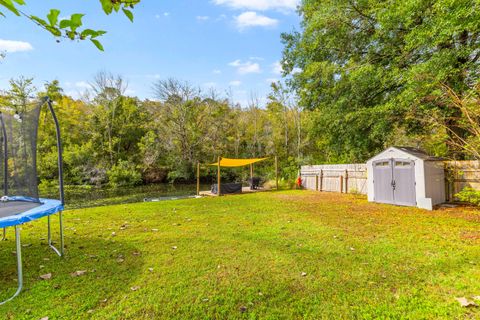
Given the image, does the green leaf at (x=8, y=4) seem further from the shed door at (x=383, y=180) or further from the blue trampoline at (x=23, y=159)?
the shed door at (x=383, y=180)

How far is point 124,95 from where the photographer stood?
66.5 feet

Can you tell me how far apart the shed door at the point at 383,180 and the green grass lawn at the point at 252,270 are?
253cm

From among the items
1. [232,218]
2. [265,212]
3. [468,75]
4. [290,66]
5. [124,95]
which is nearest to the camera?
[232,218]

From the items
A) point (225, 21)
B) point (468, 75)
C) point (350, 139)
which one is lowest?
point (350, 139)

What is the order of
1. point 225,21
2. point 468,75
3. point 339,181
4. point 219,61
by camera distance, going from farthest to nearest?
point 219,61
point 339,181
point 225,21
point 468,75

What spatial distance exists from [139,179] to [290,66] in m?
12.9

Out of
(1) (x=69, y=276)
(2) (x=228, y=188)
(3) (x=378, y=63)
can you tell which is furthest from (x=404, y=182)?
(1) (x=69, y=276)

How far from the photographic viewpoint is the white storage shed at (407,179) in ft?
23.9

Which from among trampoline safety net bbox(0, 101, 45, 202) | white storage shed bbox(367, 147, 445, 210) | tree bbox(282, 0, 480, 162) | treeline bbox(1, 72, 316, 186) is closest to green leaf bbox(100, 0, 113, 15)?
trampoline safety net bbox(0, 101, 45, 202)

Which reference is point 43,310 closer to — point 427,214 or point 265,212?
point 265,212

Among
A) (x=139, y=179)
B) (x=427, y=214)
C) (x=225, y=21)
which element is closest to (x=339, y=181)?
(x=427, y=214)

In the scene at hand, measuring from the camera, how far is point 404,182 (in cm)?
767

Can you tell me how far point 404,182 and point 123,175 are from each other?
16.5m

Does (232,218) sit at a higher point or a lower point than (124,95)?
lower
